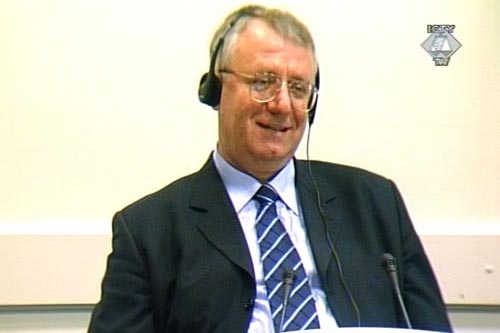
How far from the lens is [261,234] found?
4.84 feet

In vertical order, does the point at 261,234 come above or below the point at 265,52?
below

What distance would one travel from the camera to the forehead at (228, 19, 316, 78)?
146 cm

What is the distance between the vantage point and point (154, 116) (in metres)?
1.90

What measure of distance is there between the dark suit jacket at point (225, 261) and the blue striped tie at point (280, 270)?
0.13 ft

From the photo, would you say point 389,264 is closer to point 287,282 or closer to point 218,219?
point 287,282

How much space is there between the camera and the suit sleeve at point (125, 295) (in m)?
1.35

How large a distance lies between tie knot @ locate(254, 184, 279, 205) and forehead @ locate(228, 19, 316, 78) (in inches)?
9.8

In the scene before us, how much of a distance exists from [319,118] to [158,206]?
0.64 metres

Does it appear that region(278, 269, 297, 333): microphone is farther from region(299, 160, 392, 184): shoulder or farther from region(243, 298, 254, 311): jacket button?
region(299, 160, 392, 184): shoulder

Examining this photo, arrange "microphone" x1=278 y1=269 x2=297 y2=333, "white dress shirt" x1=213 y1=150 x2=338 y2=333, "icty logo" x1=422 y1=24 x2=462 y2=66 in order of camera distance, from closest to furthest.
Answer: "microphone" x1=278 y1=269 x2=297 y2=333, "white dress shirt" x1=213 y1=150 x2=338 y2=333, "icty logo" x1=422 y1=24 x2=462 y2=66

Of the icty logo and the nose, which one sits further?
the icty logo

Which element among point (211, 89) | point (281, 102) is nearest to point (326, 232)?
point (281, 102)

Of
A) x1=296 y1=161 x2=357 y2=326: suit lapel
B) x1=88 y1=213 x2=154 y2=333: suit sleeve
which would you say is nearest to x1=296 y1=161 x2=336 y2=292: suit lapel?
x1=296 y1=161 x2=357 y2=326: suit lapel

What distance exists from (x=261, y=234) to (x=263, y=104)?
266mm
